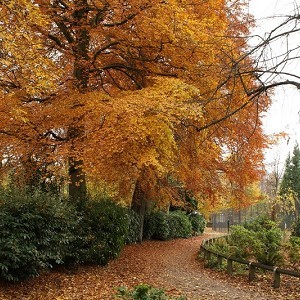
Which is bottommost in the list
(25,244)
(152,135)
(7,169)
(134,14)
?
(25,244)

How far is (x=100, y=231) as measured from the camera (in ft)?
40.2

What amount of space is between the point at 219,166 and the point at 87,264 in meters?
8.52

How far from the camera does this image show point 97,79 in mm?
14203

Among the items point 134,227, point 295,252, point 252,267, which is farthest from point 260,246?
point 134,227

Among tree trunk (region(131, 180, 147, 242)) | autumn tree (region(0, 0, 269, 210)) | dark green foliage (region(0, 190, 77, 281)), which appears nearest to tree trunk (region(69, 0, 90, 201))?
autumn tree (region(0, 0, 269, 210))

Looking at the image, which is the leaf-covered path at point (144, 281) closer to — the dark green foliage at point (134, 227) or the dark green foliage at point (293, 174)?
the dark green foliage at point (134, 227)

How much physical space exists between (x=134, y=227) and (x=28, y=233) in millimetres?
11795

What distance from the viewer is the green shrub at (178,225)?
2581 cm

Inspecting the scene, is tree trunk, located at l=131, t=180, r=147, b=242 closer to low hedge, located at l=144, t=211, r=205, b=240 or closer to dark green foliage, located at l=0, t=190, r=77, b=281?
low hedge, located at l=144, t=211, r=205, b=240

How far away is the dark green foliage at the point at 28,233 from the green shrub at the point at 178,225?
642 inches

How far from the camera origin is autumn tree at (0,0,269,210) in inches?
369

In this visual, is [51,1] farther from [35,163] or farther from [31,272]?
[31,272]

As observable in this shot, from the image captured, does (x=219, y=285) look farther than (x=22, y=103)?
No

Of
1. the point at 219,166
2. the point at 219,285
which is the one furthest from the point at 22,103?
the point at 219,166
